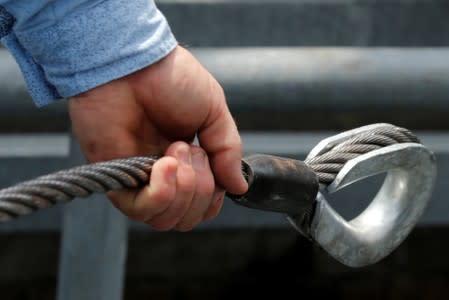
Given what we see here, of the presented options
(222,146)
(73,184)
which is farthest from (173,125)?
(73,184)

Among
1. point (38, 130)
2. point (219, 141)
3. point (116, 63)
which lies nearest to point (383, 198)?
point (219, 141)

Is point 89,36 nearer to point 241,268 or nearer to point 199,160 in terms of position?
point 199,160

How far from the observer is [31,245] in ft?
9.28

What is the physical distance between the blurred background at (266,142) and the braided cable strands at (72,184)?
0.62 metres

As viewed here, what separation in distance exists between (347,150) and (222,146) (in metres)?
0.18

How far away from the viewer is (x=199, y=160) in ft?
3.67

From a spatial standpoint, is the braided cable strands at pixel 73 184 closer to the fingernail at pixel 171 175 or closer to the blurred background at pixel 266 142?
the fingernail at pixel 171 175

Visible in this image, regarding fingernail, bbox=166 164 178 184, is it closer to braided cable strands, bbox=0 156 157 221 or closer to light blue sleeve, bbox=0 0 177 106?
braided cable strands, bbox=0 156 157 221

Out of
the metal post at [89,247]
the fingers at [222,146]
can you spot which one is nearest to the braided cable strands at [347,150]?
the fingers at [222,146]

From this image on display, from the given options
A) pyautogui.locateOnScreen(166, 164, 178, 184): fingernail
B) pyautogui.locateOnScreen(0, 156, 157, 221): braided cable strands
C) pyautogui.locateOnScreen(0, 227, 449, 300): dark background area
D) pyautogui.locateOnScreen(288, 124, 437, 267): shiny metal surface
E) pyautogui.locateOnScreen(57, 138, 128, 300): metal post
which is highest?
pyautogui.locateOnScreen(0, 156, 157, 221): braided cable strands

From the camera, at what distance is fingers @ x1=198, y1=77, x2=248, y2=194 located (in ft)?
3.71

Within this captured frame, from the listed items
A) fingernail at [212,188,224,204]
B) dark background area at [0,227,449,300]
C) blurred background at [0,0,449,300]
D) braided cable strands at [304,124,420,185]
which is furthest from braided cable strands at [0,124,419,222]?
dark background area at [0,227,449,300]

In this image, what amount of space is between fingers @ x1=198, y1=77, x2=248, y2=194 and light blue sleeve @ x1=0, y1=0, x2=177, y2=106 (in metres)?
A: 0.10

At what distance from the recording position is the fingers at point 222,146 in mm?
1130
